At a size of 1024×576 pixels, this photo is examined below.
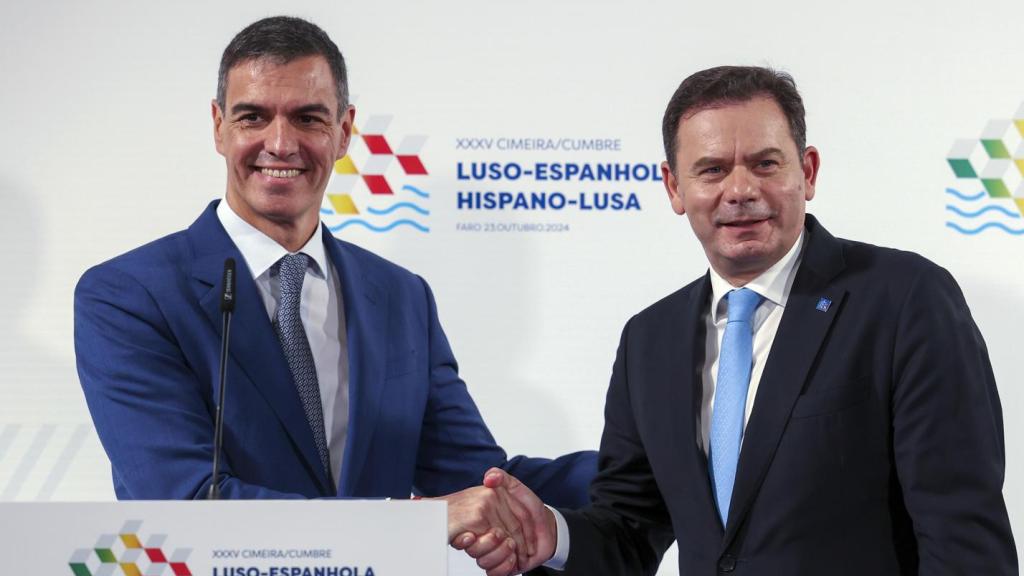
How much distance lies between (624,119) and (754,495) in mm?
1886

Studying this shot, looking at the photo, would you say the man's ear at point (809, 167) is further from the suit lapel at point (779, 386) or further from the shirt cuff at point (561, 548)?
the shirt cuff at point (561, 548)

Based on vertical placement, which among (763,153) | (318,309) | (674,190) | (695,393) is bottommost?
(695,393)

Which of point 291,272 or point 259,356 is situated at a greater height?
point 291,272

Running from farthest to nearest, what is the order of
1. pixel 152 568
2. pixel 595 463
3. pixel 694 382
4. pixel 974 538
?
pixel 595 463 → pixel 694 382 → pixel 974 538 → pixel 152 568

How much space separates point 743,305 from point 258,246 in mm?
1314

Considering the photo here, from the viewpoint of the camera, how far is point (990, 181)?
13.4ft

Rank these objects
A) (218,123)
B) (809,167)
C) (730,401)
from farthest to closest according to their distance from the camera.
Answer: (218,123) < (809,167) < (730,401)

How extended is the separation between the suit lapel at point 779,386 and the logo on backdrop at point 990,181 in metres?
1.68

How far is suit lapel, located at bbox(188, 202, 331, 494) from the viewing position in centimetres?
297

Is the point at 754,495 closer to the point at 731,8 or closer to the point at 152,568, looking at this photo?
the point at 152,568

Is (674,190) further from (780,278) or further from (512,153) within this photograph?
(512,153)

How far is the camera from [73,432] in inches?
161

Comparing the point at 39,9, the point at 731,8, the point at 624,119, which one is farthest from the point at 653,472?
the point at 39,9

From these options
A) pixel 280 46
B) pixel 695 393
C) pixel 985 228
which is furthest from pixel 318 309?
pixel 985 228
